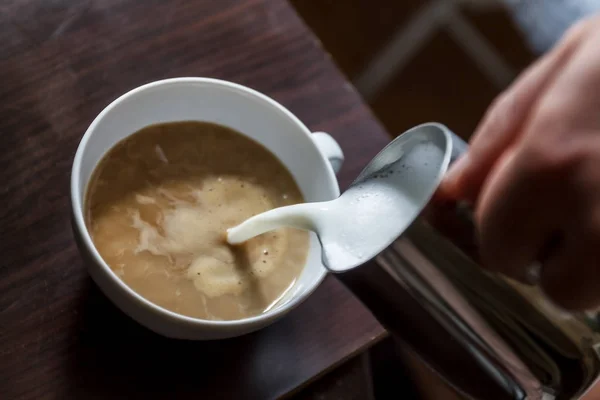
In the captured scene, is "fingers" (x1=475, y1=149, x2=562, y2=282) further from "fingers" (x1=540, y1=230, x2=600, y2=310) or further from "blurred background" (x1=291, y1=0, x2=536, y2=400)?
"blurred background" (x1=291, y1=0, x2=536, y2=400)

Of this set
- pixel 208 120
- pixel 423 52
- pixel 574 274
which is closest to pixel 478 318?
pixel 574 274

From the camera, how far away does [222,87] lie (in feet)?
1.34

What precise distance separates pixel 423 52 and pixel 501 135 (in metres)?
0.80

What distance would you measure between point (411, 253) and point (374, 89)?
2.51 feet

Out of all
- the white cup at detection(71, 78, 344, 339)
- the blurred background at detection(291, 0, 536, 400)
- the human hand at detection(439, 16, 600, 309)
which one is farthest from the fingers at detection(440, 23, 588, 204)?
the blurred background at detection(291, 0, 536, 400)

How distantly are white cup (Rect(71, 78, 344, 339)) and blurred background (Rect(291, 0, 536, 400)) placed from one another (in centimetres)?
59

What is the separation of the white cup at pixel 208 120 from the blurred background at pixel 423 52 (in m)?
0.59

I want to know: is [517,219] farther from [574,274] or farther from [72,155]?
[72,155]

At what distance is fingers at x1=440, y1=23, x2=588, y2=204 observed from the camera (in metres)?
0.29

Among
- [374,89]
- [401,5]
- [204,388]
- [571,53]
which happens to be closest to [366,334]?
[204,388]

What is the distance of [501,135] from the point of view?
29 cm

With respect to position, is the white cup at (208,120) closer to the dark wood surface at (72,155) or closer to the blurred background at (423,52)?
the dark wood surface at (72,155)

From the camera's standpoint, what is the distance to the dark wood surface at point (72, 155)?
14.9 inches

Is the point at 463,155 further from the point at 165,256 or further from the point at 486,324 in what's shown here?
the point at 165,256
